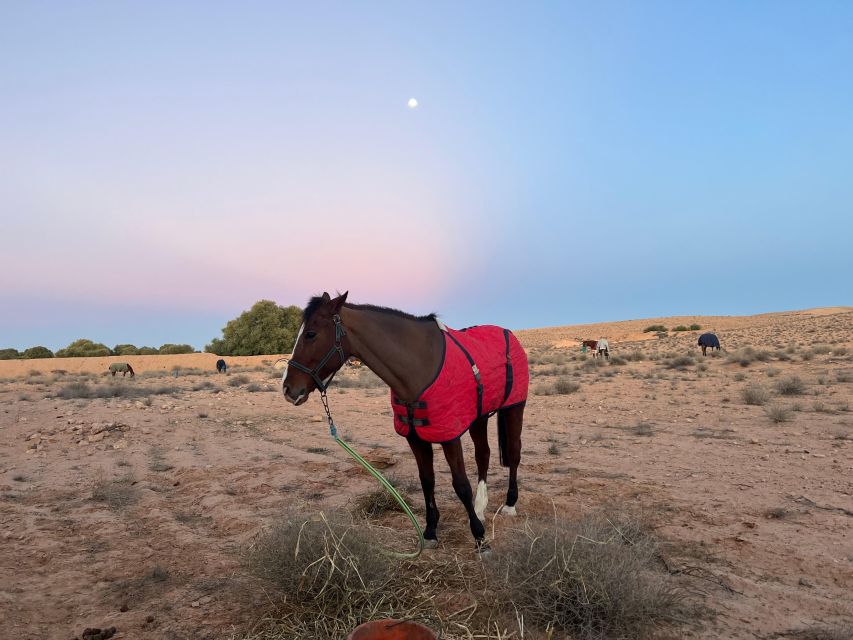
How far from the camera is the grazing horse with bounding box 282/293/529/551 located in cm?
381

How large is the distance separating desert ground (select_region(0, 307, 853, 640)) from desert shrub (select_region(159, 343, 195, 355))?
45.6 metres

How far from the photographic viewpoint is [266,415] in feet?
42.6

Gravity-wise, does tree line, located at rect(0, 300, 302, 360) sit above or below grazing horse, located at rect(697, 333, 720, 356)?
above

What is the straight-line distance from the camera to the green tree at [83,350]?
5100cm

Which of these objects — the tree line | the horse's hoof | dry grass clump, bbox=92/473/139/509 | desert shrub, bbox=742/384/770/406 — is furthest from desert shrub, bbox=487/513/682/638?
the tree line

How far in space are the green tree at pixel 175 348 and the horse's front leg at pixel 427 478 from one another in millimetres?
59116

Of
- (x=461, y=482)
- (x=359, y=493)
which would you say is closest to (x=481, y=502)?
(x=461, y=482)

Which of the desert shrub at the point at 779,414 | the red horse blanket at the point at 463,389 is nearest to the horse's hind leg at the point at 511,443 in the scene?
the red horse blanket at the point at 463,389

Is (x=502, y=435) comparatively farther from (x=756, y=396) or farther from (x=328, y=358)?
(x=756, y=396)

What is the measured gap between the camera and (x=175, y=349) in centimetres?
5709

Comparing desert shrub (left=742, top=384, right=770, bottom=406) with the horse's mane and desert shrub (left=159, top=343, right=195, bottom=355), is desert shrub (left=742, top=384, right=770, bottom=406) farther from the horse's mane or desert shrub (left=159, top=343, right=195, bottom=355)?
desert shrub (left=159, top=343, right=195, bottom=355)

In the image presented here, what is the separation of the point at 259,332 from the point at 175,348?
50.1 ft

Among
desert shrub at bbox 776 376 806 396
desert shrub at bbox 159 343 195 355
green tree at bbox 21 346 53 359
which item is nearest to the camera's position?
desert shrub at bbox 776 376 806 396

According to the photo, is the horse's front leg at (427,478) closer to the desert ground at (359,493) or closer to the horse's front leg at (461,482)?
the desert ground at (359,493)
